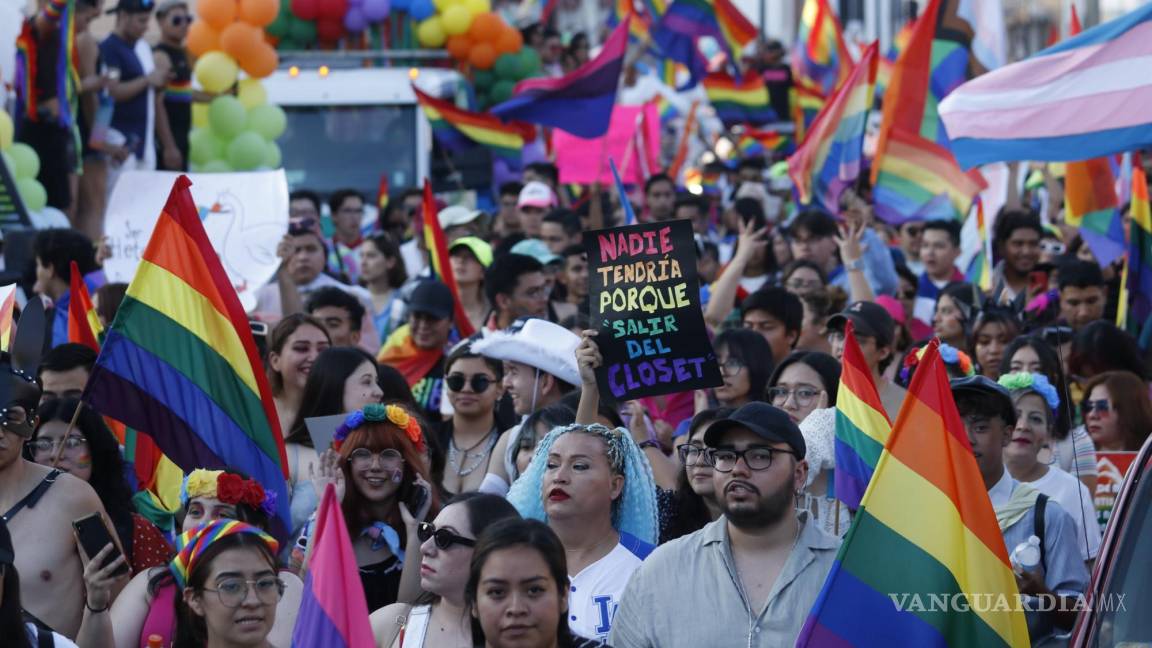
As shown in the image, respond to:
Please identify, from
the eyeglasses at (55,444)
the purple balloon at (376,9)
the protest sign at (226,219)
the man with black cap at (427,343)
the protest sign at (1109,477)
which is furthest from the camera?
the purple balloon at (376,9)

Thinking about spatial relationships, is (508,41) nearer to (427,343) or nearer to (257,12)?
(257,12)

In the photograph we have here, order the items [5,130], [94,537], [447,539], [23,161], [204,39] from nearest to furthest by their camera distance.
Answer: [447,539], [94,537], [5,130], [23,161], [204,39]

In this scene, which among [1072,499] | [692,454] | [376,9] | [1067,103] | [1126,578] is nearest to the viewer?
[1126,578]

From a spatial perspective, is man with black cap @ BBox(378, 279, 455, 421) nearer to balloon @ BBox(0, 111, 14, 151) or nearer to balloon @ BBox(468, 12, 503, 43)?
balloon @ BBox(0, 111, 14, 151)

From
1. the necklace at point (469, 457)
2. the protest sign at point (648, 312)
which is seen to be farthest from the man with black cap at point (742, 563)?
the necklace at point (469, 457)

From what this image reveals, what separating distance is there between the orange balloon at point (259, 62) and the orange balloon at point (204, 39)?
0.89 ft

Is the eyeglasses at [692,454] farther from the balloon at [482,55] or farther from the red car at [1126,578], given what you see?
the balloon at [482,55]

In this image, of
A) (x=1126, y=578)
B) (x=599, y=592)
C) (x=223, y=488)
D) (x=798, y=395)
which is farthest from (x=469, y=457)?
(x=1126, y=578)

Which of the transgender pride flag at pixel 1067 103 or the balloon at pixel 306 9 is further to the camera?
the balloon at pixel 306 9

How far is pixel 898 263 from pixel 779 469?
734 centimetres

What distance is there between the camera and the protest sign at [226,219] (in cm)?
1091

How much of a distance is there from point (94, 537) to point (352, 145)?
12.3m

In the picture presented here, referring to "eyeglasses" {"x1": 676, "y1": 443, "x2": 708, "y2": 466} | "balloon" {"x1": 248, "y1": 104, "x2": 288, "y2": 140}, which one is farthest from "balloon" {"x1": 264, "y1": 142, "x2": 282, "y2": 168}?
"eyeglasses" {"x1": 676, "y1": 443, "x2": 708, "y2": 466}

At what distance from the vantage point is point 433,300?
33.6 ft
